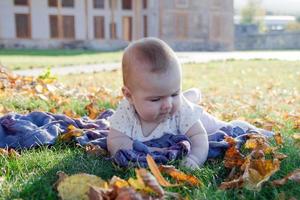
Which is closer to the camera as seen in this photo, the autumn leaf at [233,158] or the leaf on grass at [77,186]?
the leaf on grass at [77,186]

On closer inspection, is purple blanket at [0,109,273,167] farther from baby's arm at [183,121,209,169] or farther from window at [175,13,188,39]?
window at [175,13,188,39]

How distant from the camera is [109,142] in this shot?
3031 mm

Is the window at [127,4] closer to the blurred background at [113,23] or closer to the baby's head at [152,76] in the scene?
the blurred background at [113,23]

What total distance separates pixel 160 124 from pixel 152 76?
1.51 ft

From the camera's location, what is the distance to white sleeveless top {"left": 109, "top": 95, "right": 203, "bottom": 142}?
3.03 meters

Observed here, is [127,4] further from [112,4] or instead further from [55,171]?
A: [55,171]

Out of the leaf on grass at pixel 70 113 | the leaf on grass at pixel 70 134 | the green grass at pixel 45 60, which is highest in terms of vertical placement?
the leaf on grass at pixel 70 134

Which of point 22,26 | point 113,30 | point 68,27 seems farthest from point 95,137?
point 113,30

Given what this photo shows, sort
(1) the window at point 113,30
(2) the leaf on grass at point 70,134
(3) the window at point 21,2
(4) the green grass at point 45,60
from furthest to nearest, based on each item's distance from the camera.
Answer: (1) the window at point 113,30 < (3) the window at point 21,2 < (4) the green grass at point 45,60 < (2) the leaf on grass at point 70,134

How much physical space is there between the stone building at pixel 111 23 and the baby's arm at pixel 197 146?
85.8 feet

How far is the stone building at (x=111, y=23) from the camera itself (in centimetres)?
2820

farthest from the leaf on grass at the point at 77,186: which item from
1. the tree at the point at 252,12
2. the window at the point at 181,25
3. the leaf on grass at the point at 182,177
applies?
the tree at the point at 252,12

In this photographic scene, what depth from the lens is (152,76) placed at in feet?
8.90

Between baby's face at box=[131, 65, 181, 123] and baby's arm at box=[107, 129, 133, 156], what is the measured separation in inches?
7.0
